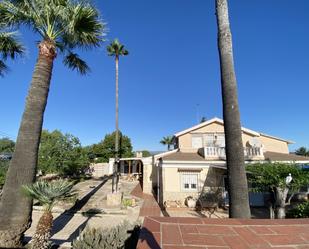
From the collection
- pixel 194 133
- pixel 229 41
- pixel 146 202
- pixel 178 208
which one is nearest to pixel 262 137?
pixel 194 133

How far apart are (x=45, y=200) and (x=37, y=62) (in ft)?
14.8

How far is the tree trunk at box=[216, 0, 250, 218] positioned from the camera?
5492 millimetres

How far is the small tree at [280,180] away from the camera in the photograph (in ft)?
36.4

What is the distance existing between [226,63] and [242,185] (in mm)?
3432

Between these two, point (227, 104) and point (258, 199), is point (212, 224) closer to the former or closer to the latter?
point (227, 104)

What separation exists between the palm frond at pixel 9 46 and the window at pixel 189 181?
1457 centimetres

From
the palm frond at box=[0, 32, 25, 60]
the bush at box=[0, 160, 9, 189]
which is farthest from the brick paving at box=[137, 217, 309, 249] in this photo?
the bush at box=[0, 160, 9, 189]

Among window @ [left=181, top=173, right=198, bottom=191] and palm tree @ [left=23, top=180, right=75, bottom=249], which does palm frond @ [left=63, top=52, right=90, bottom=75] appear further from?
window @ [left=181, top=173, right=198, bottom=191]

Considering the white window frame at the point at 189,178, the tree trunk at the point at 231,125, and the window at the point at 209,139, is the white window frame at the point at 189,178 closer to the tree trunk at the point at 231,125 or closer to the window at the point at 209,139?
the window at the point at 209,139

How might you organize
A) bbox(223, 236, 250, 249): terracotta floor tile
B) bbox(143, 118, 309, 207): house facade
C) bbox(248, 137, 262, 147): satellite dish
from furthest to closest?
bbox(248, 137, 262, 147): satellite dish, bbox(143, 118, 309, 207): house facade, bbox(223, 236, 250, 249): terracotta floor tile

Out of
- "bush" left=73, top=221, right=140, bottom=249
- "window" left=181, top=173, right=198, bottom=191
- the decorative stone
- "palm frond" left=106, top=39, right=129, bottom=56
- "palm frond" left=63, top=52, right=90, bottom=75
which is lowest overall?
the decorative stone

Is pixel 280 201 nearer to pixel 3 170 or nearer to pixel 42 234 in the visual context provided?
pixel 42 234

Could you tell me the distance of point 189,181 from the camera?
18.8 metres

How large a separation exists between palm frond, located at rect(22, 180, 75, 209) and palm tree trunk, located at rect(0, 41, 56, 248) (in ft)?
1.41
